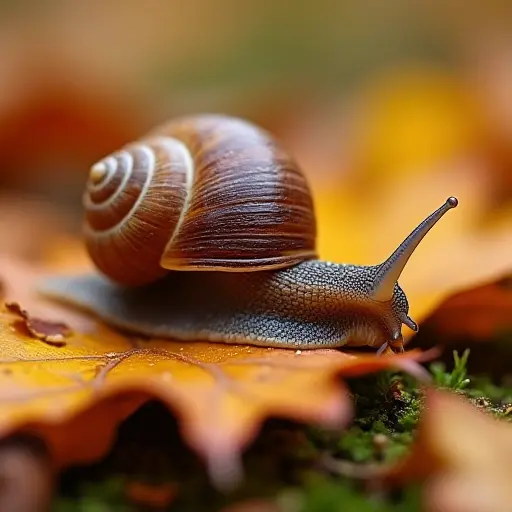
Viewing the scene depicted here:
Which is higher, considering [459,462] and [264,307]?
[459,462]

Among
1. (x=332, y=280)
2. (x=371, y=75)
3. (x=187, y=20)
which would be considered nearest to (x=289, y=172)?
(x=332, y=280)

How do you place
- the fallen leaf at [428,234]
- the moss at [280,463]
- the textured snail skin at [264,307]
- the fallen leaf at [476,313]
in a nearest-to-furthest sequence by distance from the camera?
the moss at [280,463]
the textured snail skin at [264,307]
the fallen leaf at [476,313]
the fallen leaf at [428,234]

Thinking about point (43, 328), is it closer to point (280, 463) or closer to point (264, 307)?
point (264, 307)

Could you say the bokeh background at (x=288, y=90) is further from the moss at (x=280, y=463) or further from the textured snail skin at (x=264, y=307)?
the moss at (x=280, y=463)

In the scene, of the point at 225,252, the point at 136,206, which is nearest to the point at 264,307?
the point at 225,252

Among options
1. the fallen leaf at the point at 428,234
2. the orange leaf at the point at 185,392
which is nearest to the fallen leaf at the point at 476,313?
the fallen leaf at the point at 428,234

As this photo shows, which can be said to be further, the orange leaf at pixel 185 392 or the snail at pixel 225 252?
the snail at pixel 225 252

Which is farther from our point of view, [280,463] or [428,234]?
[428,234]
